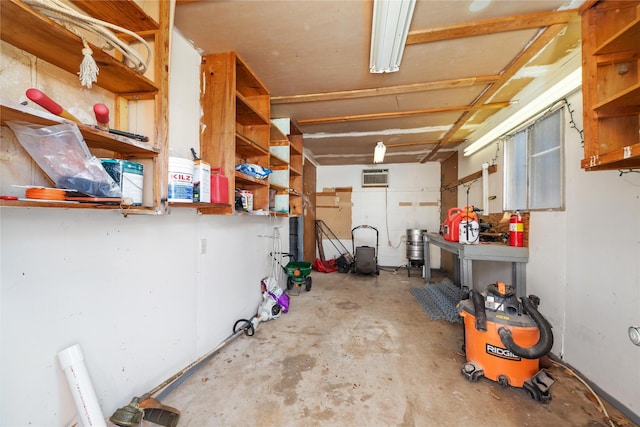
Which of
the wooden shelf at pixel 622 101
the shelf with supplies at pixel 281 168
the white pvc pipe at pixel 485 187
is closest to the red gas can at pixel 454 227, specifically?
the white pvc pipe at pixel 485 187

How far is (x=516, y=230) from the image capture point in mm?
2527

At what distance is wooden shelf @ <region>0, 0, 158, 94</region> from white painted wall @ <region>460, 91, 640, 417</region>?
2.84 meters

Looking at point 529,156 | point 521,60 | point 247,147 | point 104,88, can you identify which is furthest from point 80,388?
point 529,156

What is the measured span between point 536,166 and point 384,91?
1.74m

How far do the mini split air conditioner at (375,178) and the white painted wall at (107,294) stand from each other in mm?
4333

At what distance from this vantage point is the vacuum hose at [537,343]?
1.56m

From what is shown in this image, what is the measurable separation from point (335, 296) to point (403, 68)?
302cm

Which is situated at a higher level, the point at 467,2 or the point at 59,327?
the point at 467,2

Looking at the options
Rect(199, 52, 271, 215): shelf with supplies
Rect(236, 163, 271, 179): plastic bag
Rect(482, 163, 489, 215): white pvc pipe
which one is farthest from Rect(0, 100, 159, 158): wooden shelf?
Rect(482, 163, 489, 215): white pvc pipe

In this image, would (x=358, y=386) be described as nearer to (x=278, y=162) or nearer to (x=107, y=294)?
(x=107, y=294)

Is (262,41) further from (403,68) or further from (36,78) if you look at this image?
(36,78)

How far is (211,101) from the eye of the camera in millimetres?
1861

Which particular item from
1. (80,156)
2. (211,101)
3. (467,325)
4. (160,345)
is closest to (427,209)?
(467,325)

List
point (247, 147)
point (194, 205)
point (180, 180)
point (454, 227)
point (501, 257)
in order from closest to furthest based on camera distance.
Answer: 1. point (180, 180)
2. point (194, 205)
3. point (247, 147)
4. point (501, 257)
5. point (454, 227)
